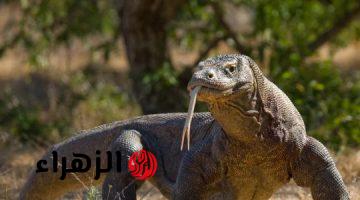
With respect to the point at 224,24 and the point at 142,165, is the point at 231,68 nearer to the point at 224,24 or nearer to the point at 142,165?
the point at 142,165

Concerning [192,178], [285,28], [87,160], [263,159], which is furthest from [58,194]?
[285,28]

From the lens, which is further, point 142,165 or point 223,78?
point 142,165

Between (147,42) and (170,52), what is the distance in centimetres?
50

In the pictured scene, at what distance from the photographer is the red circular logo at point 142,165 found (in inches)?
204

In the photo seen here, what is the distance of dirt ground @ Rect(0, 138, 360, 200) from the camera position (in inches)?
238

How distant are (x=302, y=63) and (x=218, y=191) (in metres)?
4.29

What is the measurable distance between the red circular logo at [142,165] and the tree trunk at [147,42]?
3.63 metres

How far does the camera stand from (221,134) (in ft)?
14.7

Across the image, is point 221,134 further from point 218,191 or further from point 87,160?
point 87,160

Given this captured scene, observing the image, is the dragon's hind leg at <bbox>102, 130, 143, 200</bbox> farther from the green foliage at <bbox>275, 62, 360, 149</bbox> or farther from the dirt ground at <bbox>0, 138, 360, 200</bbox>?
the green foliage at <bbox>275, 62, 360, 149</bbox>

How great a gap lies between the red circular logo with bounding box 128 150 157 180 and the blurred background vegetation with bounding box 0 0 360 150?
2630mm

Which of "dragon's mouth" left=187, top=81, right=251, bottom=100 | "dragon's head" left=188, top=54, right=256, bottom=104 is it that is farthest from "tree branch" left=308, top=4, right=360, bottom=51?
"dragon's mouth" left=187, top=81, right=251, bottom=100

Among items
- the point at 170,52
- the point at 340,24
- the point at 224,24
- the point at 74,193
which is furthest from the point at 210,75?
the point at 340,24

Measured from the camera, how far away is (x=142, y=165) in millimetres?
5215
